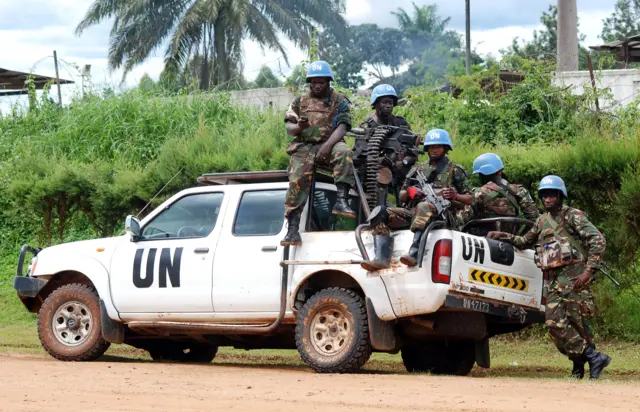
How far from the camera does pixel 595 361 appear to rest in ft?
30.7

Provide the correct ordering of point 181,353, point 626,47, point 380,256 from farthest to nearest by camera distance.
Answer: point 626,47 → point 181,353 → point 380,256

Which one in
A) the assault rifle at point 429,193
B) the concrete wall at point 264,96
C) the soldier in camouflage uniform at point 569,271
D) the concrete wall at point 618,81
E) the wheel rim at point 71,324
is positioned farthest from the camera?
the concrete wall at point 264,96

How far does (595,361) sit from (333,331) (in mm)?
2262

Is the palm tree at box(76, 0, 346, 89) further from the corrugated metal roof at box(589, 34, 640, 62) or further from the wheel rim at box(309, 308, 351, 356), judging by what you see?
the wheel rim at box(309, 308, 351, 356)

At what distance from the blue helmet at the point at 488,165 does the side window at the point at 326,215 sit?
51.9 inches

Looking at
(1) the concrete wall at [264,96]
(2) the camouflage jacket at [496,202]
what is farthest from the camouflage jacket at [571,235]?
(1) the concrete wall at [264,96]

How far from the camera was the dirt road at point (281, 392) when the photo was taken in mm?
7105

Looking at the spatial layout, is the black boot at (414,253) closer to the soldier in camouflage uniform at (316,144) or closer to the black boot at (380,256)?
the black boot at (380,256)

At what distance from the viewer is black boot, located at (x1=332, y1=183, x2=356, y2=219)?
9656 mm

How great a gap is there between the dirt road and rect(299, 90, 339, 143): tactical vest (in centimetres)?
214

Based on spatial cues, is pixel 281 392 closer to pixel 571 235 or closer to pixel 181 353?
pixel 571 235

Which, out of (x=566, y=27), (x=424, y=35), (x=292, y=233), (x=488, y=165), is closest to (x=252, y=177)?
(x=292, y=233)

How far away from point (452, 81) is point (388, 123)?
28.8 feet

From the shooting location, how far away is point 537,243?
959cm
